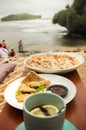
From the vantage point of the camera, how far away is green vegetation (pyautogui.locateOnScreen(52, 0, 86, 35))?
20.6 metres

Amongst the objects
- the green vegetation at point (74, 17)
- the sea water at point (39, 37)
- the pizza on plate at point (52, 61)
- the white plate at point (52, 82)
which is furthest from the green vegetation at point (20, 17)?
the white plate at point (52, 82)

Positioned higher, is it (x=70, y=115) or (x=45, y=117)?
(x=45, y=117)

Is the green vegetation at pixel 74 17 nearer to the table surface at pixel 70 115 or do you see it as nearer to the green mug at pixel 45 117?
the table surface at pixel 70 115

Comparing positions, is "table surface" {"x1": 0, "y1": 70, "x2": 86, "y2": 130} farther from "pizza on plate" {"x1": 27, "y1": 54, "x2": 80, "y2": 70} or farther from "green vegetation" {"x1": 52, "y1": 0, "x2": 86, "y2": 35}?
"green vegetation" {"x1": 52, "y1": 0, "x2": 86, "y2": 35}

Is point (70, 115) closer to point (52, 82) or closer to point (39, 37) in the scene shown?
point (52, 82)

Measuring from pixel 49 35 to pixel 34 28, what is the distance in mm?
3147

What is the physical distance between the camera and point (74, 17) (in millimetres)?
20422

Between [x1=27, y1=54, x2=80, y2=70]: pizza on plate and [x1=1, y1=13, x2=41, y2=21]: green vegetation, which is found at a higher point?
[x1=27, y1=54, x2=80, y2=70]: pizza on plate

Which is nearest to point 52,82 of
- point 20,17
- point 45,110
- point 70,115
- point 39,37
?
point 70,115

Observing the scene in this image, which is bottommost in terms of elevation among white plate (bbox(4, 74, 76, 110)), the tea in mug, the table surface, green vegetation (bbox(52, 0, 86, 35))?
green vegetation (bbox(52, 0, 86, 35))

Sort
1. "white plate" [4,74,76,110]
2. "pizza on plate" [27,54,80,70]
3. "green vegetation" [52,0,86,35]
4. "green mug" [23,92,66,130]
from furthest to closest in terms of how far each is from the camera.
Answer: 1. "green vegetation" [52,0,86,35]
2. "pizza on plate" [27,54,80,70]
3. "white plate" [4,74,76,110]
4. "green mug" [23,92,66,130]

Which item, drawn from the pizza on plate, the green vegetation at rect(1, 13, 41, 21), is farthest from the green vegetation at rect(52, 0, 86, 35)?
the pizza on plate

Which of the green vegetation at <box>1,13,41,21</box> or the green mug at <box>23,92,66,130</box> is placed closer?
the green mug at <box>23,92,66,130</box>

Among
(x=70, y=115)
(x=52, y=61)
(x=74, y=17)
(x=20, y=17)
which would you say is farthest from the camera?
(x=20, y=17)
